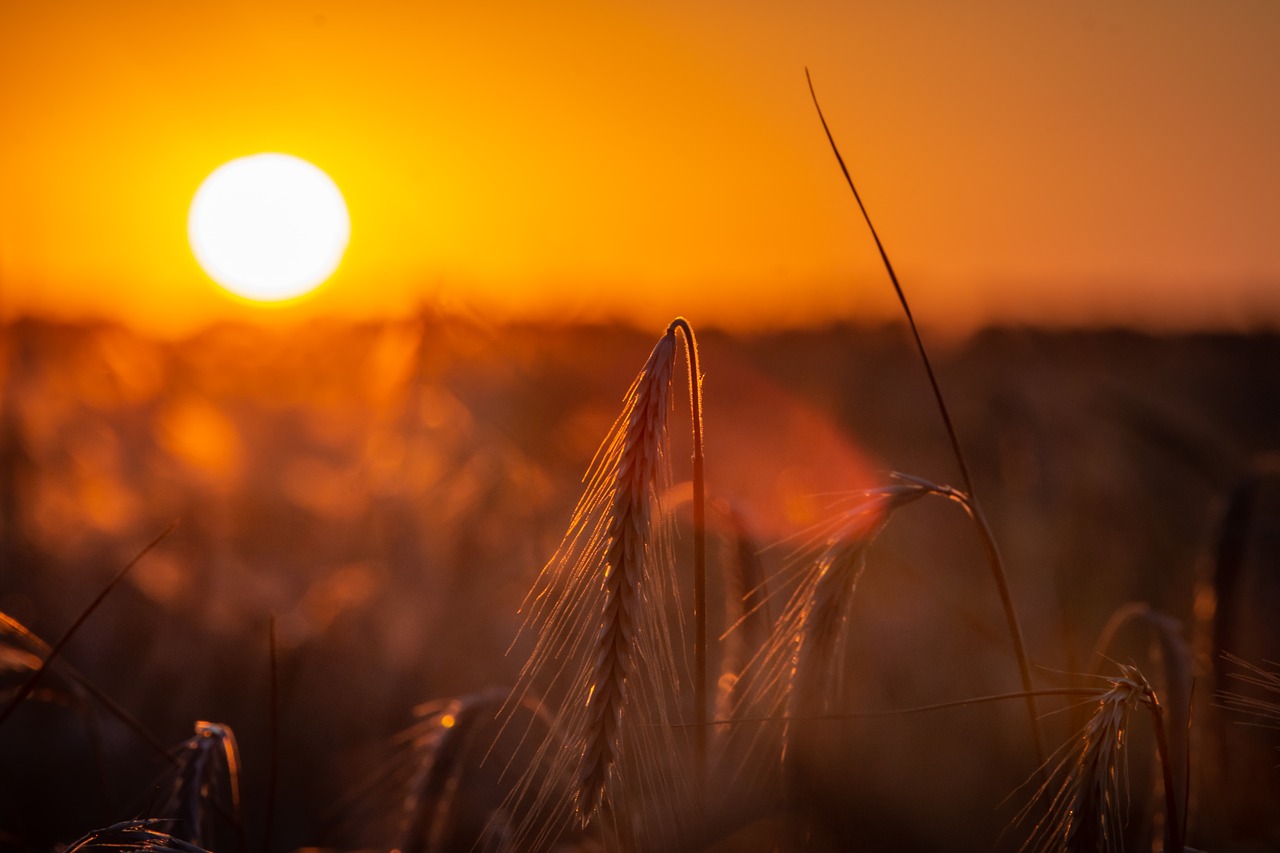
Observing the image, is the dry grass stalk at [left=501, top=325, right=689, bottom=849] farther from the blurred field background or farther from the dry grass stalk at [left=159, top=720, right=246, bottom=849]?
the dry grass stalk at [left=159, top=720, right=246, bottom=849]

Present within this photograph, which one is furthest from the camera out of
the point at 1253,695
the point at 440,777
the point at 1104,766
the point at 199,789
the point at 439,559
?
the point at 439,559

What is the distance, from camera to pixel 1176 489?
16.6ft

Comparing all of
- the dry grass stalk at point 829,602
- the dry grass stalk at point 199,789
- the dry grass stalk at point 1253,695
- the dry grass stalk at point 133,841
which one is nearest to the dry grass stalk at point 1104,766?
the dry grass stalk at point 1253,695

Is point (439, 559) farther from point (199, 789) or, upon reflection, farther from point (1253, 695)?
point (1253, 695)

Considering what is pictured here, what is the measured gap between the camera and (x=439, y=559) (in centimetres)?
398

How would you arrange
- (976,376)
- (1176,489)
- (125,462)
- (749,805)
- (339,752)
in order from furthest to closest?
(976,376) < (125,462) < (1176,489) < (339,752) < (749,805)

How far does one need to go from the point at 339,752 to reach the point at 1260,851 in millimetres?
2639

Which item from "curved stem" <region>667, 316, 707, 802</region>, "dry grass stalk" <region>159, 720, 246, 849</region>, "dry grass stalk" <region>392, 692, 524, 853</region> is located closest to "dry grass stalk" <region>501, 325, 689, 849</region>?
"curved stem" <region>667, 316, 707, 802</region>

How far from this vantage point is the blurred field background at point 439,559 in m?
2.60

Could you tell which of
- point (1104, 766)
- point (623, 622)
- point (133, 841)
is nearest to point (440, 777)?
point (133, 841)

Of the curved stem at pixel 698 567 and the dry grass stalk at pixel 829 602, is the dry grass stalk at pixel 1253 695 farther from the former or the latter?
the curved stem at pixel 698 567

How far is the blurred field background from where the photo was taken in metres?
2.60

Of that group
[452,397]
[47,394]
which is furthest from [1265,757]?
[47,394]

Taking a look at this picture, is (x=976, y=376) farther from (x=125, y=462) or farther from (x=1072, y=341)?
(x=125, y=462)
